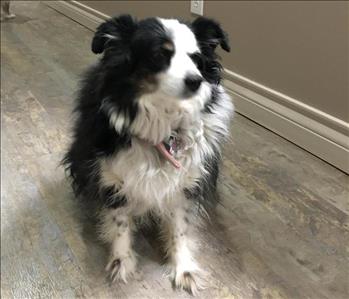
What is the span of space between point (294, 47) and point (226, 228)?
969mm

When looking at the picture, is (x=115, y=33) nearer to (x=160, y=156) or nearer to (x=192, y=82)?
(x=192, y=82)

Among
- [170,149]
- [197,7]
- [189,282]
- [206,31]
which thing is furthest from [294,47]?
[189,282]

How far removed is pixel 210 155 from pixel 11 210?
2.83ft

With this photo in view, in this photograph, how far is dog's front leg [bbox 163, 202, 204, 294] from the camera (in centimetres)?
137

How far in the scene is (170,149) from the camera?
1257mm

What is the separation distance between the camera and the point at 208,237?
1.56 m

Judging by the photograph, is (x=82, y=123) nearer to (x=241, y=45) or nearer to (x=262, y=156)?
(x=262, y=156)

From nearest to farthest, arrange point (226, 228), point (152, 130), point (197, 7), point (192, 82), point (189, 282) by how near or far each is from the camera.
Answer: point (192, 82) < point (152, 130) < point (189, 282) < point (226, 228) < point (197, 7)

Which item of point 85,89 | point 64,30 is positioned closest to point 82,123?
point 85,89

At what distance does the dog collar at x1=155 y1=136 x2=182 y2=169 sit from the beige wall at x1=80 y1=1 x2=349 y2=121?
3.16 ft

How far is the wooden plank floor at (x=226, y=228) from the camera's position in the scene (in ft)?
4.51

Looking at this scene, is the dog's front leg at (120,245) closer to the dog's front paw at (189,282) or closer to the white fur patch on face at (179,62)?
the dog's front paw at (189,282)

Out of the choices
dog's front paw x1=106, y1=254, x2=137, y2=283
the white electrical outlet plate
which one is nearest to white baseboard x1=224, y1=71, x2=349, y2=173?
the white electrical outlet plate

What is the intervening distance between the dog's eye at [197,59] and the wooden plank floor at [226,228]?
0.68 metres
